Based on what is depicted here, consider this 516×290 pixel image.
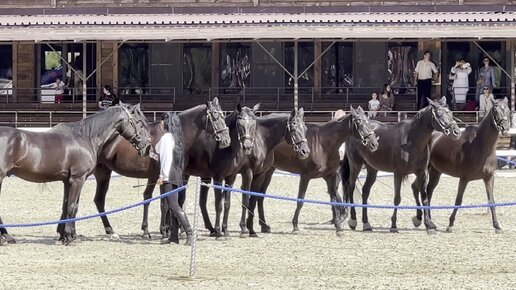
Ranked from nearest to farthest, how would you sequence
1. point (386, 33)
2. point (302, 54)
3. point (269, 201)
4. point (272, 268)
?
point (272, 268) → point (269, 201) → point (386, 33) → point (302, 54)

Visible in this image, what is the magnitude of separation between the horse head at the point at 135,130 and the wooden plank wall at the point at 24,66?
1914 cm

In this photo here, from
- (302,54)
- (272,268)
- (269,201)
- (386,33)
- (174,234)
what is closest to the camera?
(272,268)

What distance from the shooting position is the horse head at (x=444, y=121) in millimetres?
20297

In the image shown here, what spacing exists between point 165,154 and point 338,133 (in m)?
3.37

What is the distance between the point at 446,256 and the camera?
56.2 ft

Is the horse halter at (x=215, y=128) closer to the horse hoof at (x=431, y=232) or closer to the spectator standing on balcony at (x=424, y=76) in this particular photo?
the horse hoof at (x=431, y=232)

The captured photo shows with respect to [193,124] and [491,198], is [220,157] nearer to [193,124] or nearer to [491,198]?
[193,124]

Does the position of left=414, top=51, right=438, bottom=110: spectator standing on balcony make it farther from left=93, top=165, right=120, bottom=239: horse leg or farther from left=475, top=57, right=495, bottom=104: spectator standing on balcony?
left=93, top=165, right=120, bottom=239: horse leg

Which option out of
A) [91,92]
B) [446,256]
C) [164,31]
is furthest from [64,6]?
[446,256]

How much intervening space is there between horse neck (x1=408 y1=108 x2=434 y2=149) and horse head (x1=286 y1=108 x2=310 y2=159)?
1889mm

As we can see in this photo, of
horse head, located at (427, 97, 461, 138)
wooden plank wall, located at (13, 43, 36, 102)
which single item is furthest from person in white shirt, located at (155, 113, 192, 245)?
wooden plank wall, located at (13, 43, 36, 102)

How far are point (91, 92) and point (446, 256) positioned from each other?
→ 21.4m

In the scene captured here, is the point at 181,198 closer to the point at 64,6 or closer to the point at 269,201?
the point at 269,201

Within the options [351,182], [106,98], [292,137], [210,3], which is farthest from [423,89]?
[292,137]
